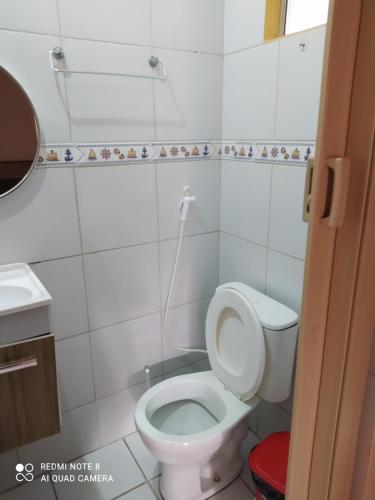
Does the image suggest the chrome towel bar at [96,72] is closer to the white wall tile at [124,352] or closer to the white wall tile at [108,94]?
the white wall tile at [108,94]

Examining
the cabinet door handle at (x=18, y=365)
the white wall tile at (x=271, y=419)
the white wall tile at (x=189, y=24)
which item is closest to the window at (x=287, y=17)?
the white wall tile at (x=189, y=24)

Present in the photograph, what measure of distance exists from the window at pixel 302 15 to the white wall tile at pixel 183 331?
1293mm

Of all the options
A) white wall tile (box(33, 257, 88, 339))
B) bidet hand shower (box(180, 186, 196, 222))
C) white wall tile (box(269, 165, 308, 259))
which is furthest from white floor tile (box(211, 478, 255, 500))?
bidet hand shower (box(180, 186, 196, 222))

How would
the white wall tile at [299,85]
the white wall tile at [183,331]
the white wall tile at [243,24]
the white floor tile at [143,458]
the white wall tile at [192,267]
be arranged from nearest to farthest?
the white wall tile at [299,85] < the white wall tile at [243,24] < the white floor tile at [143,458] < the white wall tile at [192,267] < the white wall tile at [183,331]

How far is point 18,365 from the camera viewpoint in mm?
1106

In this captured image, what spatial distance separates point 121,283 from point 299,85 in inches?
41.7

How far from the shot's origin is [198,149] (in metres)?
1.67

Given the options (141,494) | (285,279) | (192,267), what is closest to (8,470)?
(141,494)

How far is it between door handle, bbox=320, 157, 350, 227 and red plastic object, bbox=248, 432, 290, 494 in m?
1.10

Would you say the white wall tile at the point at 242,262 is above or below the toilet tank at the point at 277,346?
above

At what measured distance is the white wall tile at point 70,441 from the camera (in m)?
1.58

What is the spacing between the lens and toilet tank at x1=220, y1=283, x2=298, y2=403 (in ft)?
4.28

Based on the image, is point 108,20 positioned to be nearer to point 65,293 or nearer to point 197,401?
point 65,293

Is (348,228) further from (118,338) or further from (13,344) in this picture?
(118,338)
